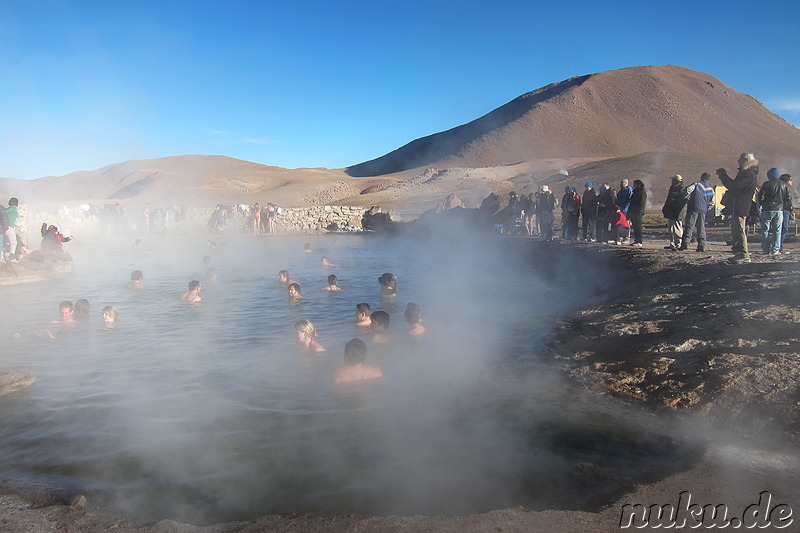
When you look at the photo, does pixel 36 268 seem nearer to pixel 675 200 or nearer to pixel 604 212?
pixel 604 212

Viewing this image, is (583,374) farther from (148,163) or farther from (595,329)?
(148,163)

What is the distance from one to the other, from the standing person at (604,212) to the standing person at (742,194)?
333 cm

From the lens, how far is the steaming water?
3.31m


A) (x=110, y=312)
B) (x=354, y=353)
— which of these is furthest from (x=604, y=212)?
(x=110, y=312)

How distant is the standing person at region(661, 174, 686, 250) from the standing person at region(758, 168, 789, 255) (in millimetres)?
1360

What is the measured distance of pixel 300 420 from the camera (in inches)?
176

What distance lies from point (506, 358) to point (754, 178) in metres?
4.43

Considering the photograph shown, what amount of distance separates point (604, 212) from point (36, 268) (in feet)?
39.8

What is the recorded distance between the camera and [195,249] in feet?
66.2

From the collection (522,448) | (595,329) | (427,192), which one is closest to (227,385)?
(522,448)

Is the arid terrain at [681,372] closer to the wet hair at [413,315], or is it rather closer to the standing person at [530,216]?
the standing person at [530,216]

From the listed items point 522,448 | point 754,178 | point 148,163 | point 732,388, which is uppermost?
point 148,163

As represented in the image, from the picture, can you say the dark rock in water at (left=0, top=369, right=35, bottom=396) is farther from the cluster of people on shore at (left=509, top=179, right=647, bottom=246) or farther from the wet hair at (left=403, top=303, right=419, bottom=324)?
the cluster of people on shore at (left=509, top=179, right=647, bottom=246)

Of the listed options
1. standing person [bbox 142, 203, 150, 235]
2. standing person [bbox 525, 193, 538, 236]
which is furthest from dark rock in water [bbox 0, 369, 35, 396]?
standing person [bbox 142, 203, 150, 235]
